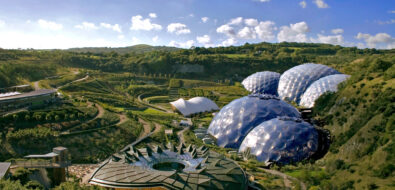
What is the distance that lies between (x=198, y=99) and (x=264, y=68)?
52.4m

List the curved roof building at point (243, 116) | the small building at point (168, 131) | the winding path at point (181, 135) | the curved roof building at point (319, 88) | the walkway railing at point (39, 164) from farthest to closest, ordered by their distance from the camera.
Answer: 1. the curved roof building at point (319, 88)
2. the small building at point (168, 131)
3. the winding path at point (181, 135)
4. the curved roof building at point (243, 116)
5. the walkway railing at point (39, 164)

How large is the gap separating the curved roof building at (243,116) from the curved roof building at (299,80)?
24151mm

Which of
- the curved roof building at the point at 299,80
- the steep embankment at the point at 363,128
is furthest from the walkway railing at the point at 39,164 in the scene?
the curved roof building at the point at 299,80

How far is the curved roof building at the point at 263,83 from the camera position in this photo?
3029 inches

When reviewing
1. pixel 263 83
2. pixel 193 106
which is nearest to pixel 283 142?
pixel 193 106

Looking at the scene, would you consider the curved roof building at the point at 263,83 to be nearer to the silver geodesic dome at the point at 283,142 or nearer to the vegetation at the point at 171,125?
the vegetation at the point at 171,125

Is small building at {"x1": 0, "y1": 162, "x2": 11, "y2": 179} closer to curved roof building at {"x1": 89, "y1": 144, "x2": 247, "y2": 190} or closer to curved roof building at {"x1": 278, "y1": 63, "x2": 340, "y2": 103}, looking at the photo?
curved roof building at {"x1": 89, "y1": 144, "x2": 247, "y2": 190}

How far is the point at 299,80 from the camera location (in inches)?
2648

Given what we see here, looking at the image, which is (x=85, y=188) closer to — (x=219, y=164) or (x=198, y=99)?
(x=219, y=164)

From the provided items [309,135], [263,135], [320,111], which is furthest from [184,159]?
[320,111]

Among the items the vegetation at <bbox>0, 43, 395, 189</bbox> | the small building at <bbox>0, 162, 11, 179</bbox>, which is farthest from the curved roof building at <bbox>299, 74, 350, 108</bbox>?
the small building at <bbox>0, 162, 11, 179</bbox>

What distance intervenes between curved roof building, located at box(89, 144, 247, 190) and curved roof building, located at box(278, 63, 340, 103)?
1725 inches

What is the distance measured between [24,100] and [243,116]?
3179 centimetres

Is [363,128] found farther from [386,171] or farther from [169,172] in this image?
[169,172]
